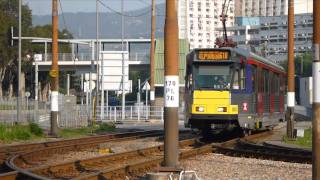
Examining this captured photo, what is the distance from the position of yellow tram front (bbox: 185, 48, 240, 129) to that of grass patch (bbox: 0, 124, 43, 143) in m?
7.96

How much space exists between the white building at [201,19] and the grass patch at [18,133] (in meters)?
58.3

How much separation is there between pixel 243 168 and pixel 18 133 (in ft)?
49.7

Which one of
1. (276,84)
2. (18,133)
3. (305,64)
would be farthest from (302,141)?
(305,64)

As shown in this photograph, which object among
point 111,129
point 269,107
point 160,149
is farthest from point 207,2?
point 160,149

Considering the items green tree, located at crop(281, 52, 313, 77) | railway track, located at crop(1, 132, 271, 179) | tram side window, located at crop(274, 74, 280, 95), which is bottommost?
railway track, located at crop(1, 132, 271, 179)

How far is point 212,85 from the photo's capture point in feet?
85.0

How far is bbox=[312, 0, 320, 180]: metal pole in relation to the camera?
1263cm

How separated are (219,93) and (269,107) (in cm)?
613

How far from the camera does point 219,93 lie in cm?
2584

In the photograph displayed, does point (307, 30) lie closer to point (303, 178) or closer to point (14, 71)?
point (14, 71)

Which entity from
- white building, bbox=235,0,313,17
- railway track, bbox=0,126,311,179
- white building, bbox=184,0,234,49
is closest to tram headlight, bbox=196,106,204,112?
railway track, bbox=0,126,311,179

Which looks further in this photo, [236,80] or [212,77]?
[236,80]

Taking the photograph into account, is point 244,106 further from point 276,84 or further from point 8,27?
point 8,27

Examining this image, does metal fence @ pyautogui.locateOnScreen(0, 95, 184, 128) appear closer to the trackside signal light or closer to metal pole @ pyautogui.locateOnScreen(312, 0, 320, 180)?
the trackside signal light
